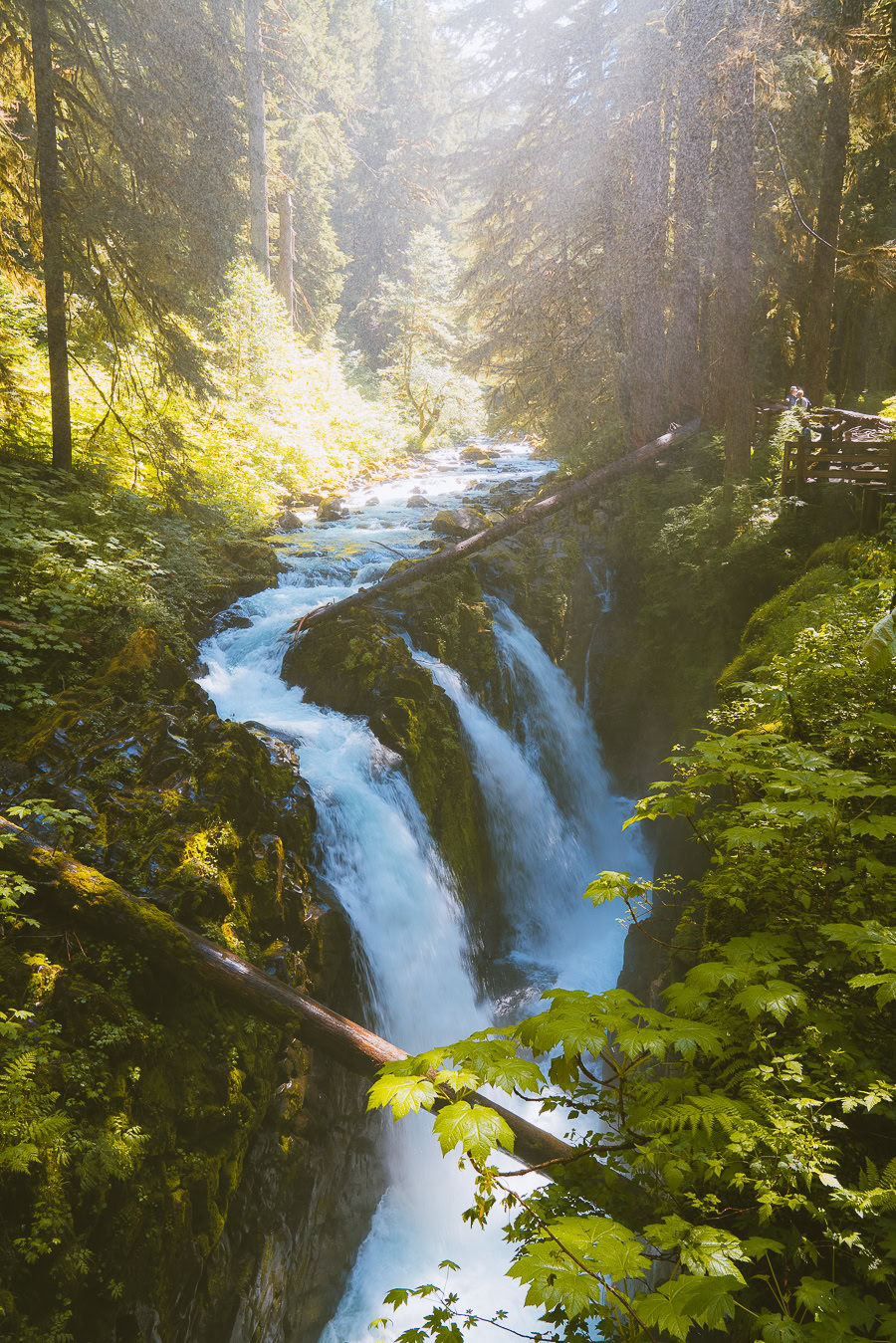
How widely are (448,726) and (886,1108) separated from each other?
7059 mm

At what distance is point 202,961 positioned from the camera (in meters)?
4.45

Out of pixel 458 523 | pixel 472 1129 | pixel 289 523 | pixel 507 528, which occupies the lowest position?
pixel 472 1129

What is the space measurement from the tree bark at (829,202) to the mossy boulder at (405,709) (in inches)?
390

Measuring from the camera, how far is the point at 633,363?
1450cm

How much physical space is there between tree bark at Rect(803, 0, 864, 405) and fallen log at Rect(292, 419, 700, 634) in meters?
2.57

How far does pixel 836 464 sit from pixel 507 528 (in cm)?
538

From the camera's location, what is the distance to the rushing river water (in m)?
6.02

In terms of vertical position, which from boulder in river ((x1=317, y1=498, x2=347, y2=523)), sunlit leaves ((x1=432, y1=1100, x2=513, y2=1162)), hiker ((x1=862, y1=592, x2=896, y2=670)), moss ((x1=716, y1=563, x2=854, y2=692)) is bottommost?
sunlit leaves ((x1=432, y1=1100, x2=513, y2=1162))

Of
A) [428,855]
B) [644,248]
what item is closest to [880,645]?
[428,855]

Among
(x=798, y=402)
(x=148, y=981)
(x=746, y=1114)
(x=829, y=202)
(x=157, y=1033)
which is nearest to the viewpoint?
(x=746, y=1114)

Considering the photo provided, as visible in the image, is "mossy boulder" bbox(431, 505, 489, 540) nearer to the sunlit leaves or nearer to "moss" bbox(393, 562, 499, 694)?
"moss" bbox(393, 562, 499, 694)

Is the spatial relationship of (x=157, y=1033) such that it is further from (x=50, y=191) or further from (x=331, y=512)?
(x=331, y=512)

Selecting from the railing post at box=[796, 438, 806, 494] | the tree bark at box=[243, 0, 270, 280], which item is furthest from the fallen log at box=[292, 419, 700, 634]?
the tree bark at box=[243, 0, 270, 280]

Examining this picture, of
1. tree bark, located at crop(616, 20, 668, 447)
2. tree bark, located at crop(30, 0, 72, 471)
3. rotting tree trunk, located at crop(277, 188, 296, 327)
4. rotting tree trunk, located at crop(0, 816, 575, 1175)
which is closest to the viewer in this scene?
rotting tree trunk, located at crop(0, 816, 575, 1175)
